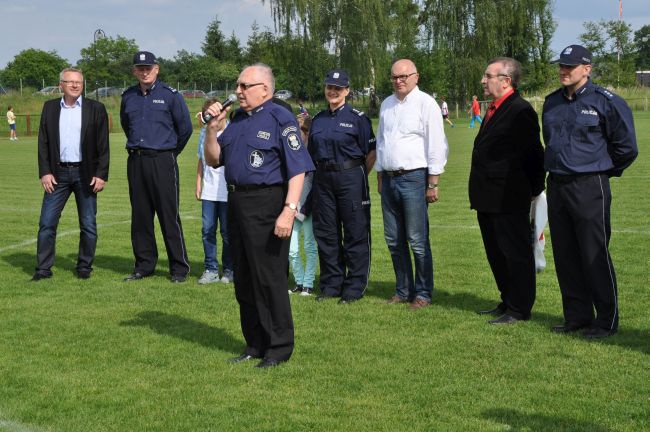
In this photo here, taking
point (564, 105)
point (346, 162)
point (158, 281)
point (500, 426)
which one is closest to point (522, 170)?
point (564, 105)

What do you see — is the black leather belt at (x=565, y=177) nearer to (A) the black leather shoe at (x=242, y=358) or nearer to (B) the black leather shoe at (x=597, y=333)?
(B) the black leather shoe at (x=597, y=333)

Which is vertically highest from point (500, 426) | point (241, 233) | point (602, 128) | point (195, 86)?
point (195, 86)

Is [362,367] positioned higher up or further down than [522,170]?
further down

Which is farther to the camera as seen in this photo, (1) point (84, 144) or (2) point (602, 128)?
(1) point (84, 144)

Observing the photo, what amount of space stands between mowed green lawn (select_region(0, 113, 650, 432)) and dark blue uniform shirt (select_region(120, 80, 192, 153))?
1464 mm

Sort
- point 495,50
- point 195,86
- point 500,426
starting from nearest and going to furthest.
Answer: point 500,426
point 495,50
point 195,86

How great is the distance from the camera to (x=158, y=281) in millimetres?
9609

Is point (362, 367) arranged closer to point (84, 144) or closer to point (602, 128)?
point (602, 128)

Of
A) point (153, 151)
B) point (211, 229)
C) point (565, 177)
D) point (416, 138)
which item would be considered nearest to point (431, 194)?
point (416, 138)

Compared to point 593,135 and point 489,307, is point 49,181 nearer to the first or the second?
point 489,307

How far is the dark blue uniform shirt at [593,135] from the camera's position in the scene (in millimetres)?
6648

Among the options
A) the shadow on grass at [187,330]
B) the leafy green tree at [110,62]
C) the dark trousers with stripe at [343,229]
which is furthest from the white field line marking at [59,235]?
the leafy green tree at [110,62]

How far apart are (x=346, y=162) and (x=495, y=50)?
53601mm

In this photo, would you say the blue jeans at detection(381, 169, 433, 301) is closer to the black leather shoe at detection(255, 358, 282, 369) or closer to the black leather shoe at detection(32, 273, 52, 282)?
the black leather shoe at detection(255, 358, 282, 369)
